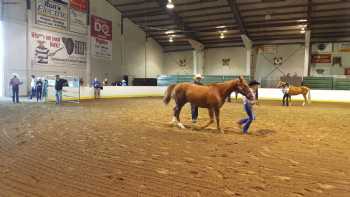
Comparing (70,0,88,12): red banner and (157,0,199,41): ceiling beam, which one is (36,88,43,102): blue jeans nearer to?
(70,0,88,12): red banner

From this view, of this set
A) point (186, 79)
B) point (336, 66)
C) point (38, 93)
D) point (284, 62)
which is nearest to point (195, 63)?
point (186, 79)

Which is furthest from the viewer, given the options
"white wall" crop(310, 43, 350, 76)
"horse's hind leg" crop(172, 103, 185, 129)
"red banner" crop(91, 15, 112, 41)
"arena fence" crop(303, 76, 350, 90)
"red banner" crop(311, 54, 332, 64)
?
"red banner" crop(311, 54, 332, 64)

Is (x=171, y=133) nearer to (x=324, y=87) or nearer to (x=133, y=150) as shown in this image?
(x=133, y=150)

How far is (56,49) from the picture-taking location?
1021 inches

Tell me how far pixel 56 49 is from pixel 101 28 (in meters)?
6.08

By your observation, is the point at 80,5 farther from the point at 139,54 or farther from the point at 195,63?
the point at 195,63

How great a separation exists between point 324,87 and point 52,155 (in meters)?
25.0

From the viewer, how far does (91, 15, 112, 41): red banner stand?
29.5 m

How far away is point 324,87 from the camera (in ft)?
84.3

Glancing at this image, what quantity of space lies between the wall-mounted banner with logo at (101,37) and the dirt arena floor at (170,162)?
71.7ft

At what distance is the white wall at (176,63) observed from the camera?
38812 mm

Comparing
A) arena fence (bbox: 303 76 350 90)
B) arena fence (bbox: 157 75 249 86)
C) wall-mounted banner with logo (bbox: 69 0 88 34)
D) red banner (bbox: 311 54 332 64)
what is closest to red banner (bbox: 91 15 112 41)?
wall-mounted banner with logo (bbox: 69 0 88 34)

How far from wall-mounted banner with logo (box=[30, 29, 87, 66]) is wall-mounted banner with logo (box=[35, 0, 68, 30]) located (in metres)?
0.77

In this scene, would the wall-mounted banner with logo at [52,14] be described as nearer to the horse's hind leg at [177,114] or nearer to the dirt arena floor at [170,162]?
the dirt arena floor at [170,162]
